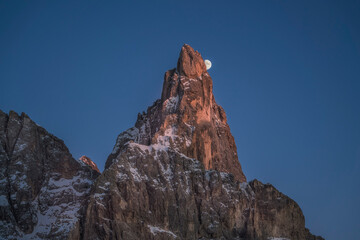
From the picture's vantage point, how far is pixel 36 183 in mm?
175500

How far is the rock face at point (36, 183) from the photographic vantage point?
16175 centimetres

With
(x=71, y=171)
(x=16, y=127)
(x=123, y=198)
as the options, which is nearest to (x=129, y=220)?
(x=123, y=198)

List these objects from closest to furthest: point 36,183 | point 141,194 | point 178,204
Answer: point 141,194, point 178,204, point 36,183

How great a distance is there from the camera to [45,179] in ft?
584

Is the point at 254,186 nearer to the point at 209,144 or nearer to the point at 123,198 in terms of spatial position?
the point at 209,144

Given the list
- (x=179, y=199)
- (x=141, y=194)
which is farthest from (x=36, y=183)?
(x=179, y=199)

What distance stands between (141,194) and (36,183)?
1230 inches

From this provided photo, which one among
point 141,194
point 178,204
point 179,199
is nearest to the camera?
point 141,194

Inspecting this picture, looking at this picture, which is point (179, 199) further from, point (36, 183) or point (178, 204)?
point (36, 183)

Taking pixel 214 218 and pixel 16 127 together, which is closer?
pixel 214 218

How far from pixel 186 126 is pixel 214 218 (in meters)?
33.8

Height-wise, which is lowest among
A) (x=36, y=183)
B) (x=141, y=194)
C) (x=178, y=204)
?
(x=178, y=204)

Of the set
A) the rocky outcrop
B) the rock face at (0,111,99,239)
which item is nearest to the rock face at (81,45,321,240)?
the rocky outcrop

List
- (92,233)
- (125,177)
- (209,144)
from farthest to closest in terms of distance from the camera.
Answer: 1. (209,144)
2. (125,177)
3. (92,233)
